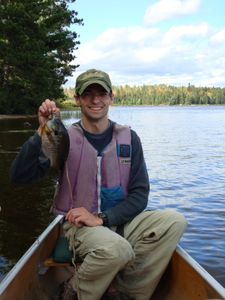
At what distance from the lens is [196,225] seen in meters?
9.02

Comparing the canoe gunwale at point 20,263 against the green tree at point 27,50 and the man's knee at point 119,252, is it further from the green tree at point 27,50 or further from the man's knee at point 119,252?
the green tree at point 27,50

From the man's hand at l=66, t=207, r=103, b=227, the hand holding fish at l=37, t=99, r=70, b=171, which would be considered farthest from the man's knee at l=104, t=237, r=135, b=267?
the hand holding fish at l=37, t=99, r=70, b=171

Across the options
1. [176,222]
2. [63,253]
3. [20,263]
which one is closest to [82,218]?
[63,253]

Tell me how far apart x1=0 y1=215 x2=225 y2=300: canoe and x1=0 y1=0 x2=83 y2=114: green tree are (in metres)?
31.2

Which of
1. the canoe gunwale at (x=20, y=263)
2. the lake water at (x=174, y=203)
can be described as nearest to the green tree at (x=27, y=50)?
the lake water at (x=174, y=203)

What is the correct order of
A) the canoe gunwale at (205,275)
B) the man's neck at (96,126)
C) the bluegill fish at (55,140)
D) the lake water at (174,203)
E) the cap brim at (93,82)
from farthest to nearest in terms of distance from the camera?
the lake water at (174,203) → the man's neck at (96,126) → the cap brim at (93,82) → the bluegill fish at (55,140) → the canoe gunwale at (205,275)

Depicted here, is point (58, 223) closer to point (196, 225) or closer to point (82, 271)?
point (82, 271)

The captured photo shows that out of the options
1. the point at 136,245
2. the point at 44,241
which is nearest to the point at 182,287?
the point at 136,245

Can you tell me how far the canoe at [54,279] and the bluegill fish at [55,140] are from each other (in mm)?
843

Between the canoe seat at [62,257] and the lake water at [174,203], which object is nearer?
the canoe seat at [62,257]

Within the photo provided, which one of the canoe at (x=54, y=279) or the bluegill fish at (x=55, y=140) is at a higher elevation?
the bluegill fish at (x=55, y=140)

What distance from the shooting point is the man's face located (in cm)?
404

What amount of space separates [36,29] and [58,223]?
33299mm

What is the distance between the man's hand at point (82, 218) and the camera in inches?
146
